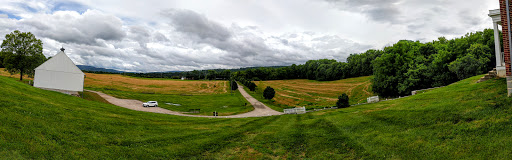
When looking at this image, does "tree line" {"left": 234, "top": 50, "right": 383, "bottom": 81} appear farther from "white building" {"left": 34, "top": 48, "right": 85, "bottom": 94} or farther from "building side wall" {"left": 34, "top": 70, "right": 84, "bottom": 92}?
"white building" {"left": 34, "top": 48, "right": 85, "bottom": 94}

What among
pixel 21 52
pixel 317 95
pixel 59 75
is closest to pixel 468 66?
pixel 317 95

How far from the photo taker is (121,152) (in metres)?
9.61

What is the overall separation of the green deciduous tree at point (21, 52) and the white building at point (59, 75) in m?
17.1

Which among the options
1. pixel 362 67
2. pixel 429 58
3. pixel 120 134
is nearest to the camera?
pixel 120 134

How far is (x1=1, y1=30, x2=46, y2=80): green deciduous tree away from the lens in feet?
147

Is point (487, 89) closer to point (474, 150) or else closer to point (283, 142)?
point (474, 150)

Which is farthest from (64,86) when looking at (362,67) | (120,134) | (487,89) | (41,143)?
(362,67)

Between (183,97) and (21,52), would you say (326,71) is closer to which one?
(183,97)

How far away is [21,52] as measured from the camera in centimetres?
4609

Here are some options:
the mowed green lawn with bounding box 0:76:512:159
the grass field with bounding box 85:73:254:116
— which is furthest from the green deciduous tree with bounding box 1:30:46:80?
the mowed green lawn with bounding box 0:76:512:159

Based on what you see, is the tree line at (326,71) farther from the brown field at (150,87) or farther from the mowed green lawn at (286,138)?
the mowed green lawn at (286,138)

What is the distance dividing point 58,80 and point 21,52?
18.8 metres

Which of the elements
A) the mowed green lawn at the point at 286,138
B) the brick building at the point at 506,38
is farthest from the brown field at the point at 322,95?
the mowed green lawn at the point at 286,138

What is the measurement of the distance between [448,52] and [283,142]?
156 feet
